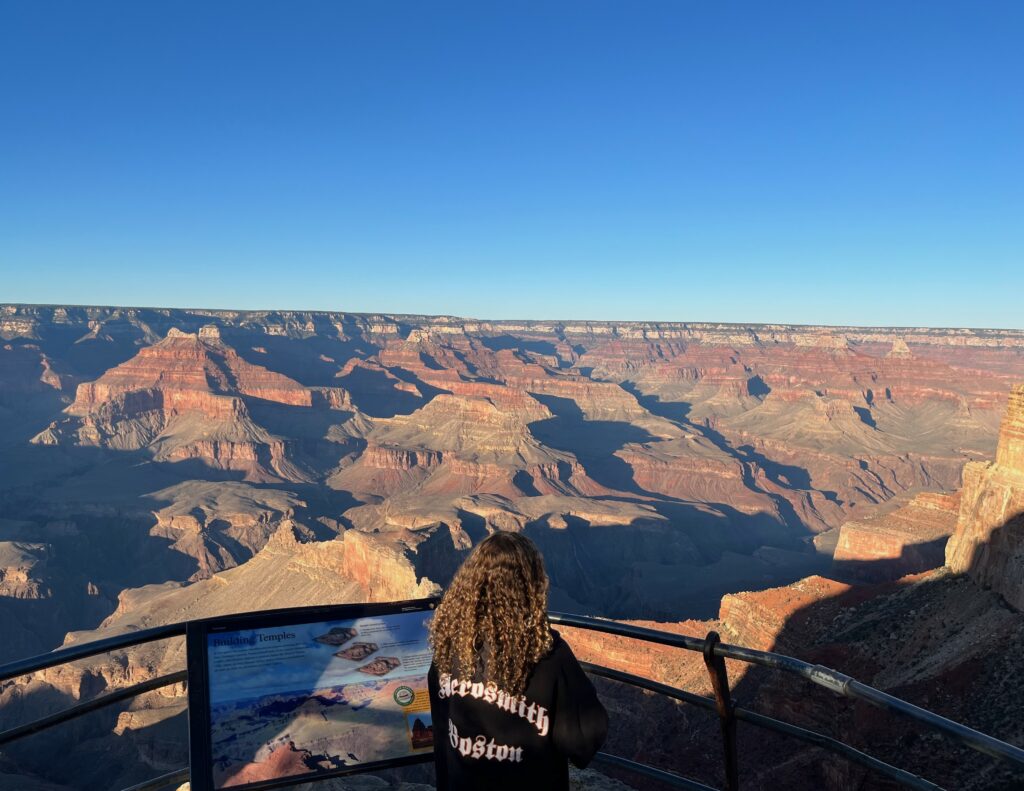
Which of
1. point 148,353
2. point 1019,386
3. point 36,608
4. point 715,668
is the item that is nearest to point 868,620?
point 1019,386

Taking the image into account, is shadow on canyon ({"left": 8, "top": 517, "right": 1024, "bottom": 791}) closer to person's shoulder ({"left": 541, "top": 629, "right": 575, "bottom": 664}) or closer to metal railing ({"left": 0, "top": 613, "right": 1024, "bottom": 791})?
metal railing ({"left": 0, "top": 613, "right": 1024, "bottom": 791})

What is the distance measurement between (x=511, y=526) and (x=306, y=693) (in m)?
88.9

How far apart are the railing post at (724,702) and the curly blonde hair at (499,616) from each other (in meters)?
1.05

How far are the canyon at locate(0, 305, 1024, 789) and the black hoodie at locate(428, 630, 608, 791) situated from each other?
1869cm

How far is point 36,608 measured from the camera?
7906cm

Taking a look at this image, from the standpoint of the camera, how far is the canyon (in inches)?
1073

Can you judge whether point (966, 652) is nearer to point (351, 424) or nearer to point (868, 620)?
point (868, 620)

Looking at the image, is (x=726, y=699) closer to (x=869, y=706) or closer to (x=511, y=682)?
(x=511, y=682)

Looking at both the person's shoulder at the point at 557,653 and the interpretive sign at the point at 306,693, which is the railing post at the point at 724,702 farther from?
the interpretive sign at the point at 306,693

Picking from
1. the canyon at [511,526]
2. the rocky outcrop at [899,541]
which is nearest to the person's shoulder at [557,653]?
the canyon at [511,526]

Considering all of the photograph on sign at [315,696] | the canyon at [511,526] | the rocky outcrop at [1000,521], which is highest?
the photograph on sign at [315,696]

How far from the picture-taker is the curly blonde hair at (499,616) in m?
4.06

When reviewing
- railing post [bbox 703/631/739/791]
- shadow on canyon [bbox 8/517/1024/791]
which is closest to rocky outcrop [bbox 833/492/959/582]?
shadow on canyon [bbox 8/517/1024/791]

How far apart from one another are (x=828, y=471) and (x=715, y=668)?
168 m
